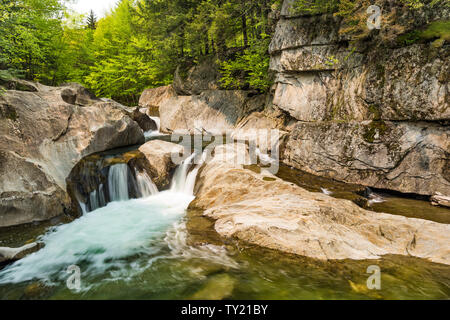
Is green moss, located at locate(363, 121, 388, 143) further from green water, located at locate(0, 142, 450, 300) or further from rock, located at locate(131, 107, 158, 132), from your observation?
rock, located at locate(131, 107, 158, 132)

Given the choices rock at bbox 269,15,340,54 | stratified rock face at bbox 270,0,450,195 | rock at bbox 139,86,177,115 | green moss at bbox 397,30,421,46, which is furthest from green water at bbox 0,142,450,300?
rock at bbox 139,86,177,115

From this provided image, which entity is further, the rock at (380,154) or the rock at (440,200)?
the rock at (380,154)

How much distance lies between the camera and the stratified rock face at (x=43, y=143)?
677 cm

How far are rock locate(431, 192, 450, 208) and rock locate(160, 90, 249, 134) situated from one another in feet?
34.9

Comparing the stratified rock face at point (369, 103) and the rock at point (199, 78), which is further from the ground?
the rock at point (199, 78)

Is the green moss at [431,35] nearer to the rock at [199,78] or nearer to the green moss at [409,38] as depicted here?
the green moss at [409,38]

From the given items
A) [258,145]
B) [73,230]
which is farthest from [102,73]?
[73,230]

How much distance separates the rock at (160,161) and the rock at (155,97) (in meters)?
9.35

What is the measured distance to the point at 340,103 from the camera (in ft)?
31.6

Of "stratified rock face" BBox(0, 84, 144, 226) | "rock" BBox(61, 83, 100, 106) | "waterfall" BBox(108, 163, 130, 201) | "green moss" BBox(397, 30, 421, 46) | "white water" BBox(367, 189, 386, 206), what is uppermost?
"green moss" BBox(397, 30, 421, 46)

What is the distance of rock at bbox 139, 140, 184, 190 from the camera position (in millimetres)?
9500

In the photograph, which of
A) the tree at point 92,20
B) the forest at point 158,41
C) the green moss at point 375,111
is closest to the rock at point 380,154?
the green moss at point 375,111
